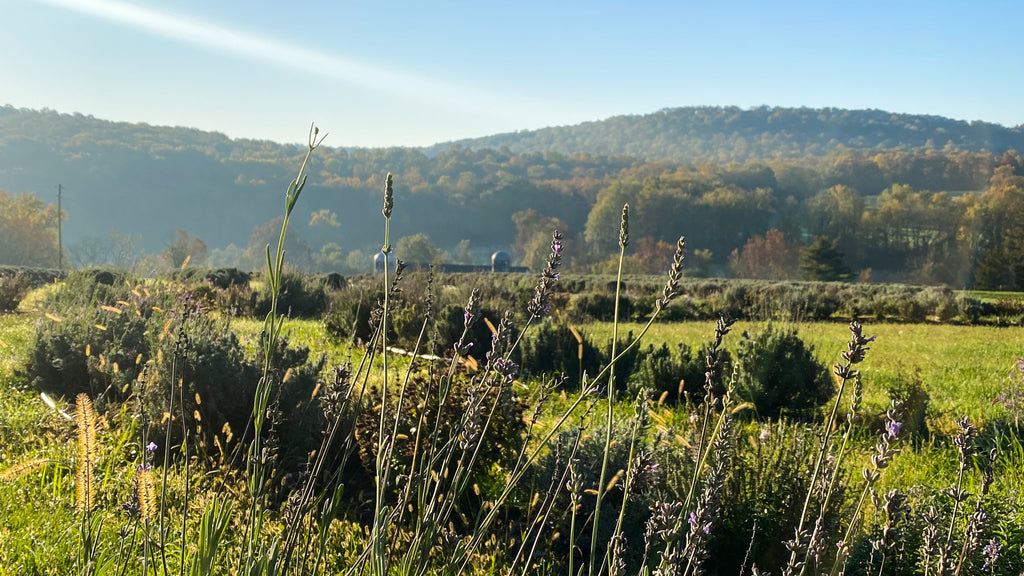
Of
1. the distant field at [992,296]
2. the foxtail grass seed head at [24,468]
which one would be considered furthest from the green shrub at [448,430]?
the distant field at [992,296]

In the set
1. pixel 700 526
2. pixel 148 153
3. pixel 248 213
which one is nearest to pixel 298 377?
pixel 700 526

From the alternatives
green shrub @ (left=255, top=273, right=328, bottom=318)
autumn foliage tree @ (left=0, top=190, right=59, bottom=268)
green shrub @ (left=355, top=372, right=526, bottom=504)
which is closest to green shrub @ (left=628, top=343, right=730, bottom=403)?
green shrub @ (left=355, top=372, right=526, bottom=504)

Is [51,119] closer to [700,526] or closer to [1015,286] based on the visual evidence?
[1015,286]

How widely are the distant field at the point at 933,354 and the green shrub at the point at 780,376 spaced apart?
0.75 meters

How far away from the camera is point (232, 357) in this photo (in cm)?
488

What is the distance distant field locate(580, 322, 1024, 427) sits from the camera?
26.5ft

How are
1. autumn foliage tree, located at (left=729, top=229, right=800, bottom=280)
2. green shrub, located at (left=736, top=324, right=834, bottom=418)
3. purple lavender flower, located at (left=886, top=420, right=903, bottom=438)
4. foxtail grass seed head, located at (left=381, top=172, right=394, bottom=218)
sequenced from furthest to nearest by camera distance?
autumn foliage tree, located at (left=729, top=229, right=800, bottom=280) → green shrub, located at (left=736, top=324, right=834, bottom=418) → foxtail grass seed head, located at (left=381, top=172, right=394, bottom=218) → purple lavender flower, located at (left=886, top=420, right=903, bottom=438)

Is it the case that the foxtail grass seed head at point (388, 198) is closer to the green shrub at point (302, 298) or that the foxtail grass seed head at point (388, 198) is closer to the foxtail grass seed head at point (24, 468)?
the foxtail grass seed head at point (24, 468)

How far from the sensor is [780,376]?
709cm

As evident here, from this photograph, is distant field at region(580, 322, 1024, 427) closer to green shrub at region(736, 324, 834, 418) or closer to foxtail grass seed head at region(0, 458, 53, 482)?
green shrub at region(736, 324, 834, 418)

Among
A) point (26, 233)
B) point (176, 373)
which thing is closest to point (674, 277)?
point (176, 373)

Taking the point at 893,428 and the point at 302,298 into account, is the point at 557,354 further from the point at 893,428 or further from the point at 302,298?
the point at 302,298

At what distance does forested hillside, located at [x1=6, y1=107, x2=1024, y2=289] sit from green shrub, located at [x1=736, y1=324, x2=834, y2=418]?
6597 centimetres

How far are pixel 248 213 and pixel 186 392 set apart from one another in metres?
113
